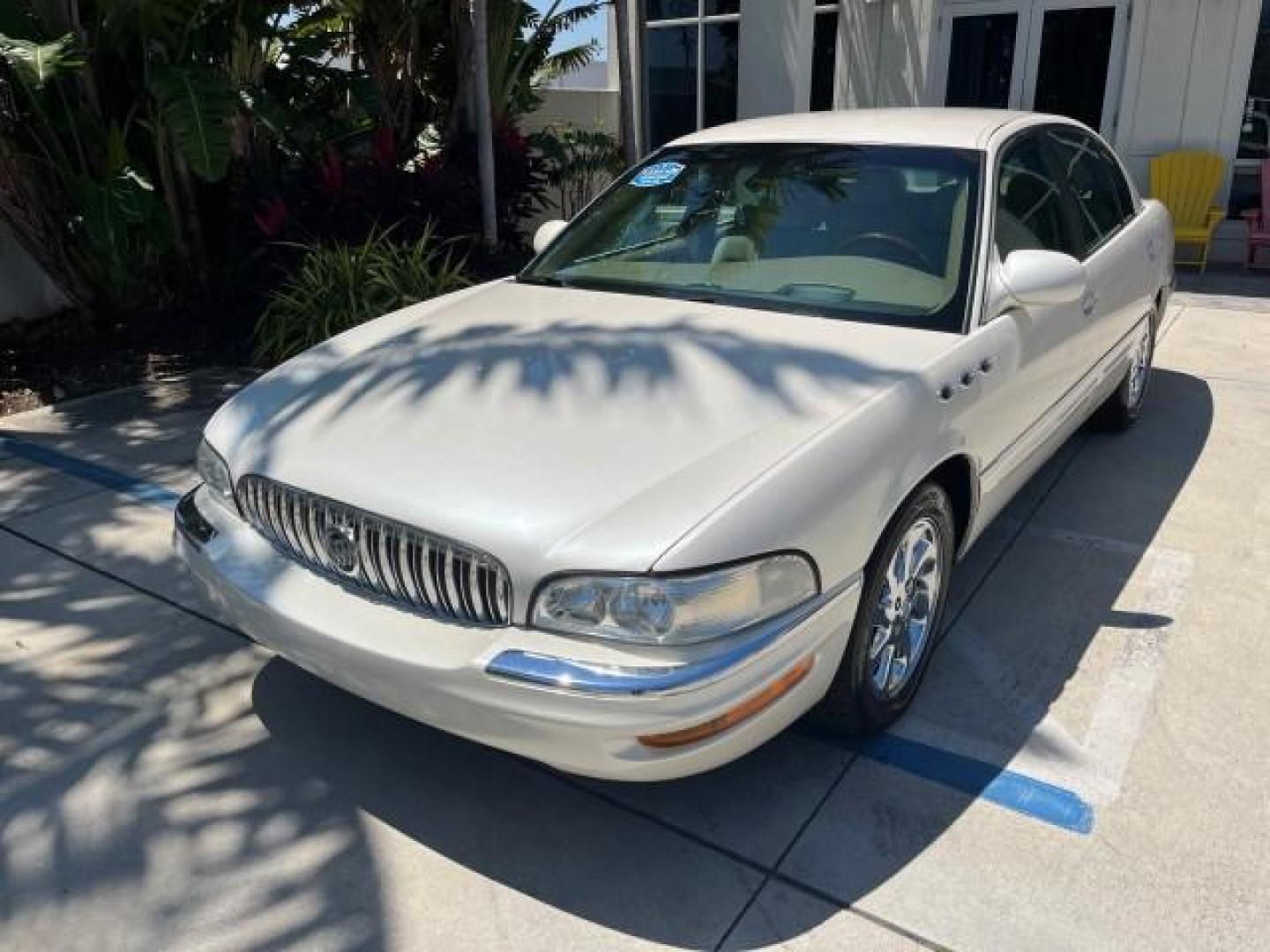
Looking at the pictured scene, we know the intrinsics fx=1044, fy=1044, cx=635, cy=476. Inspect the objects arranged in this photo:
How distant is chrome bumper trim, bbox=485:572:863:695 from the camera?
217 centimetres

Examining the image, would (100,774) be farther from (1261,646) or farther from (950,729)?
(1261,646)

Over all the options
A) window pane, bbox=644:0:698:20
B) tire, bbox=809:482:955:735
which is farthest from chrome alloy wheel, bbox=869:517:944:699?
window pane, bbox=644:0:698:20

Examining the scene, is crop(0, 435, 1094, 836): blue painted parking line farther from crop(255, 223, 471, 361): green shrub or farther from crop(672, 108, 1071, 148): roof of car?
crop(255, 223, 471, 361): green shrub

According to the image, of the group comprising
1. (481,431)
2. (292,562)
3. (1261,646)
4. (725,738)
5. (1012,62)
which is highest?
(1012,62)

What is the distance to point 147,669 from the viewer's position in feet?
11.1

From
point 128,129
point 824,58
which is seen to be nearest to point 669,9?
point 824,58

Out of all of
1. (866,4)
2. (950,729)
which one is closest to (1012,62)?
(866,4)

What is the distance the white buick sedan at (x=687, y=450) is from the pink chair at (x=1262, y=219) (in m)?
6.42

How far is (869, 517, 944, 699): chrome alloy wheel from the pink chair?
8186mm

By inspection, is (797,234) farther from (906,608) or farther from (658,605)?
(658,605)

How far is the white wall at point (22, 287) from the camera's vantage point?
7668 mm

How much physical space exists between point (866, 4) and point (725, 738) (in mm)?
10774

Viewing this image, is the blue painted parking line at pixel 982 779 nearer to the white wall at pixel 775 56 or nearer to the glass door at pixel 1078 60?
the glass door at pixel 1078 60

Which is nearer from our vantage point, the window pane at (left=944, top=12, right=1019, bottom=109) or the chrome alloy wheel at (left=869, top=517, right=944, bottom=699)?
the chrome alloy wheel at (left=869, top=517, right=944, bottom=699)
